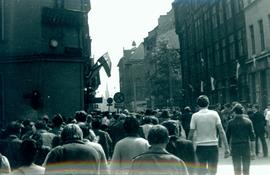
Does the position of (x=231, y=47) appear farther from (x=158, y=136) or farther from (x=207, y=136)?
(x=158, y=136)

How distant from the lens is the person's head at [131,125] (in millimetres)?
7071

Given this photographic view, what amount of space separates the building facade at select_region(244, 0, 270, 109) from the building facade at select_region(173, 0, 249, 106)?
1141mm

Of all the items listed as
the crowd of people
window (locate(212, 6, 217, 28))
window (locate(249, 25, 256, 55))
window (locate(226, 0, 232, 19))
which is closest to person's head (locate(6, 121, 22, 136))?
the crowd of people

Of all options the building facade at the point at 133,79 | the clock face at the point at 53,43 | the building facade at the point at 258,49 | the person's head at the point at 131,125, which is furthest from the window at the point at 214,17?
the building facade at the point at 133,79

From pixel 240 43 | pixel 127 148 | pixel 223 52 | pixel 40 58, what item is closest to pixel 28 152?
pixel 127 148

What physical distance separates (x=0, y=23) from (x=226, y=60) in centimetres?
1940

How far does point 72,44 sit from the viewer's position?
27.6 meters

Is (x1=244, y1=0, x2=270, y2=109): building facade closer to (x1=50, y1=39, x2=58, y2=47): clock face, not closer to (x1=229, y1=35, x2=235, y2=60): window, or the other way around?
(x1=229, y1=35, x2=235, y2=60): window

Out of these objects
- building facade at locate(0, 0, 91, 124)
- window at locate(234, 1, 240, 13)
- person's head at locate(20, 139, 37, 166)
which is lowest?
person's head at locate(20, 139, 37, 166)

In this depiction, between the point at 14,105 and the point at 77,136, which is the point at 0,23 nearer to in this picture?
the point at 14,105

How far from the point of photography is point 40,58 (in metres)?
25.9

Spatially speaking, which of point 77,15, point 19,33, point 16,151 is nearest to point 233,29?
point 77,15

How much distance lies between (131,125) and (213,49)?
1461 inches

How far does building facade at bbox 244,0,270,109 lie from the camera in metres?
29.4
